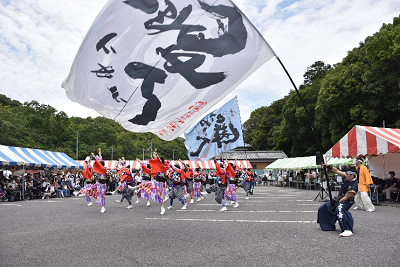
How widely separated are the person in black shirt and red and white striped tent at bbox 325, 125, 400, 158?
5.89 m

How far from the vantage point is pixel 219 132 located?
70.0ft

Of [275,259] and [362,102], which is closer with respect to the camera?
[275,259]

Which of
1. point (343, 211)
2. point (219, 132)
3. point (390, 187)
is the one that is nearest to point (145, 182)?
point (219, 132)

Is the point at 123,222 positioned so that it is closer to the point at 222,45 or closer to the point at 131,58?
the point at 131,58

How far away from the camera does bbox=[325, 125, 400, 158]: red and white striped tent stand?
12652 mm

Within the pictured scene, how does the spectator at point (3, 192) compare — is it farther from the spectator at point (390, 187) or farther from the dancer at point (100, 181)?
the spectator at point (390, 187)

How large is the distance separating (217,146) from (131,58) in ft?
53.0

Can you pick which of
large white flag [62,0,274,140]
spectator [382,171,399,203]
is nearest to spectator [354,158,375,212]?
spectator [382,171,399,203]

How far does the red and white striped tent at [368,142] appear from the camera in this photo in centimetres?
1265

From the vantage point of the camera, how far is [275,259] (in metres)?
5.14

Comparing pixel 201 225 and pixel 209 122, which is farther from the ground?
pixel 209 122

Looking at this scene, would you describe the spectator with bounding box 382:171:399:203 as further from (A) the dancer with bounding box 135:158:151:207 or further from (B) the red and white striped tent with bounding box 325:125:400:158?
(A) the dancer with bounding box 135:158:151:207

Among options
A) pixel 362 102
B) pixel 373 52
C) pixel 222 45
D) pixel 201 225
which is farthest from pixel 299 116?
pixel 222 45

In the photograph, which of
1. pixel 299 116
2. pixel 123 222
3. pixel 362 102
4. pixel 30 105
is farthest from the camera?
pixel 30 105
